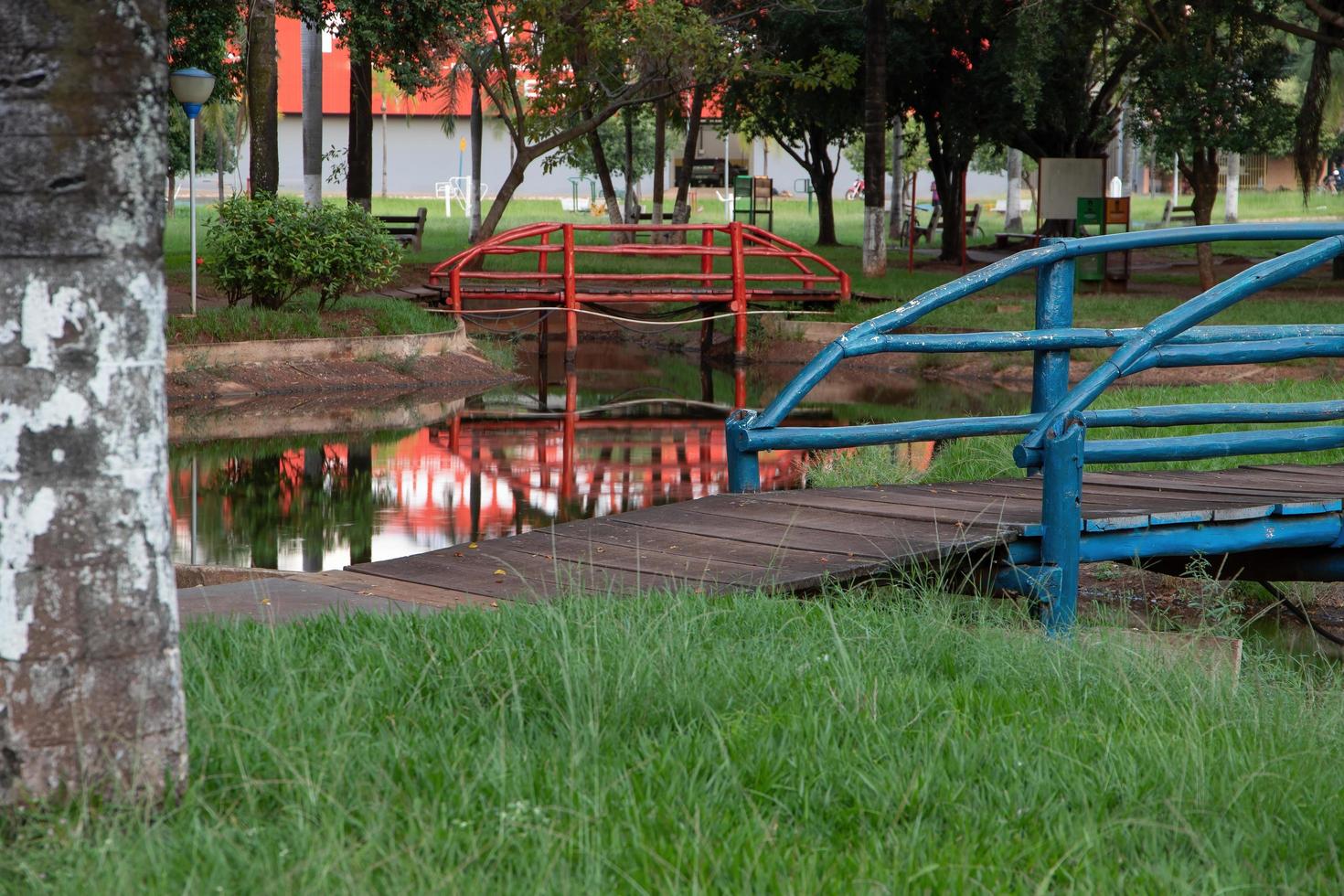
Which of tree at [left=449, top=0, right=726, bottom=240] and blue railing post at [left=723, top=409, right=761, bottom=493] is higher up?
tree at [left=449, top=0, right=726, bottom=240]

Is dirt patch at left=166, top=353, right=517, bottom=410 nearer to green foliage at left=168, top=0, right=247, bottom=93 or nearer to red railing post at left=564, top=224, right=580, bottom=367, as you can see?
red railing post at left=564, top=224, right=580, bottom=367

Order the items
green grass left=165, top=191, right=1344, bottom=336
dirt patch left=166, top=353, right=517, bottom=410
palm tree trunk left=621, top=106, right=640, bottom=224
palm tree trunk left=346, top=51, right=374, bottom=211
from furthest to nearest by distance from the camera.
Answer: palm tree trunk left=621, top=106, right=640, bottom=224, palm tree trunk left=346, top=51, right=374, bottom=211, green grass left=165, top=191, right=1344, bottom=336, dirt patch left=166, top=353, right=517, bottom=410

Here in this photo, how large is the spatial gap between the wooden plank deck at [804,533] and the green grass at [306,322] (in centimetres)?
998

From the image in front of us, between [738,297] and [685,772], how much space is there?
52.9 ft

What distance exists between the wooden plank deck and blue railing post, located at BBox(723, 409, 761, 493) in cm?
9

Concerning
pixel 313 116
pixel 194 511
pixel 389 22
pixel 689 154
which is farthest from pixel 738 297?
pixel 689 154

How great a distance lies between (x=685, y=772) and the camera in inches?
115

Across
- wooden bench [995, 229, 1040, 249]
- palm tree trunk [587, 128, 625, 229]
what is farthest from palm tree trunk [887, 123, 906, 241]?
palm tree trunk [587, 128, 625, 229]

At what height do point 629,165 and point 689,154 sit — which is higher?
point 629,165

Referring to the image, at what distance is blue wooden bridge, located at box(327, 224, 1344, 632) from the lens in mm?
5016

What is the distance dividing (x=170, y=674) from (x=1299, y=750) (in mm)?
2239

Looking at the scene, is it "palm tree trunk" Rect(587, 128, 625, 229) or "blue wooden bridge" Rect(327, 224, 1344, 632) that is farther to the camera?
"palm tree trunk" Rect(587, 128, 625, 229)

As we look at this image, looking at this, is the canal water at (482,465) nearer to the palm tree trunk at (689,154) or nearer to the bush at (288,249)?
the bush at (288,249)

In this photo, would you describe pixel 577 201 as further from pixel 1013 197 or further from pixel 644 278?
pixel 644 278
